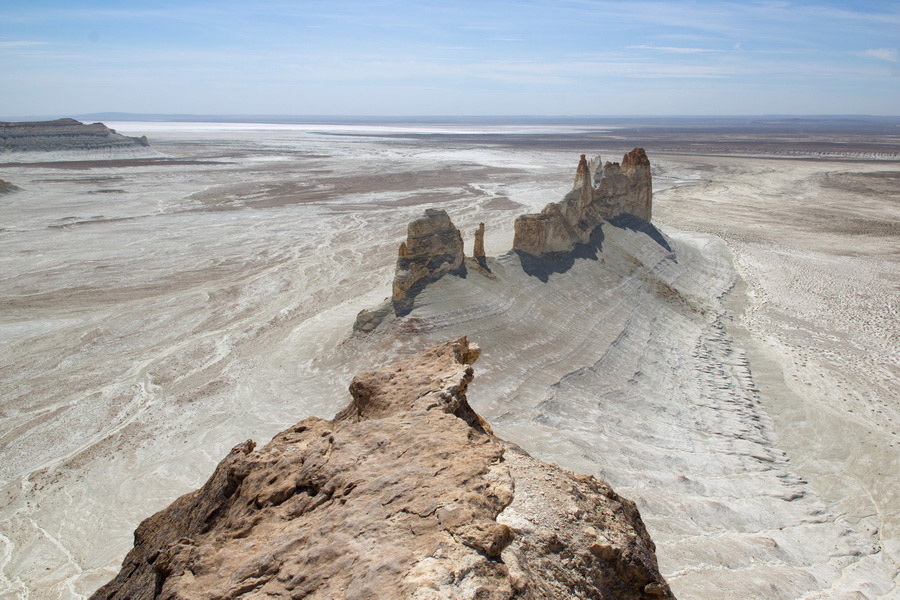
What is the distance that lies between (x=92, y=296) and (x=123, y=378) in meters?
9.50

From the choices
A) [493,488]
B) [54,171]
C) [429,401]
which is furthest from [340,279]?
[54,171]

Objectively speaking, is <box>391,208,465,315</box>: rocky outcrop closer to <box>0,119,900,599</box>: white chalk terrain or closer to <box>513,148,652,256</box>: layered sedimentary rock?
<box>0,119,900,599</box>: white chalk terrain

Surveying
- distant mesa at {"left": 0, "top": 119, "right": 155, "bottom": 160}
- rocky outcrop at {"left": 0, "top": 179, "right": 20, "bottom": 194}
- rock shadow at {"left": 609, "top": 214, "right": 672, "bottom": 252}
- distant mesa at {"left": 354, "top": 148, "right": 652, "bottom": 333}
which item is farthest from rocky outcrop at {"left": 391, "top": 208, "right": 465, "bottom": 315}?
distant mesa at {"left": 0, "top": 119, "right": 155, "bottom": 160}

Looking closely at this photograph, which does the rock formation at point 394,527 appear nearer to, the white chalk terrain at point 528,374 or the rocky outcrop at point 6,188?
the white chalk terrain at point 528,374

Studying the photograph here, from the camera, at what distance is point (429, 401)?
569cm

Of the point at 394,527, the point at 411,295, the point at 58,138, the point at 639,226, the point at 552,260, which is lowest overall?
the point at 411,295

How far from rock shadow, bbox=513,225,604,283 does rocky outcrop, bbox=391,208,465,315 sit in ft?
10.3

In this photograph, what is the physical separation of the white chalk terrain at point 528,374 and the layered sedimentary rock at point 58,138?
60.1 metres

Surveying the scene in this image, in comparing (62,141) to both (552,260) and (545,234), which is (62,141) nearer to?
(545,234)

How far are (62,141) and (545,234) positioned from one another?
3685 inches

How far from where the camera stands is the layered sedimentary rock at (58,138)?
82.0 meters

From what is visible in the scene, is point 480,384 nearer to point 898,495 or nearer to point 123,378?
point 898,495

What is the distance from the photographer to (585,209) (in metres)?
24.1

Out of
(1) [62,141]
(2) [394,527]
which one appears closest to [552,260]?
(2) [394,527]
